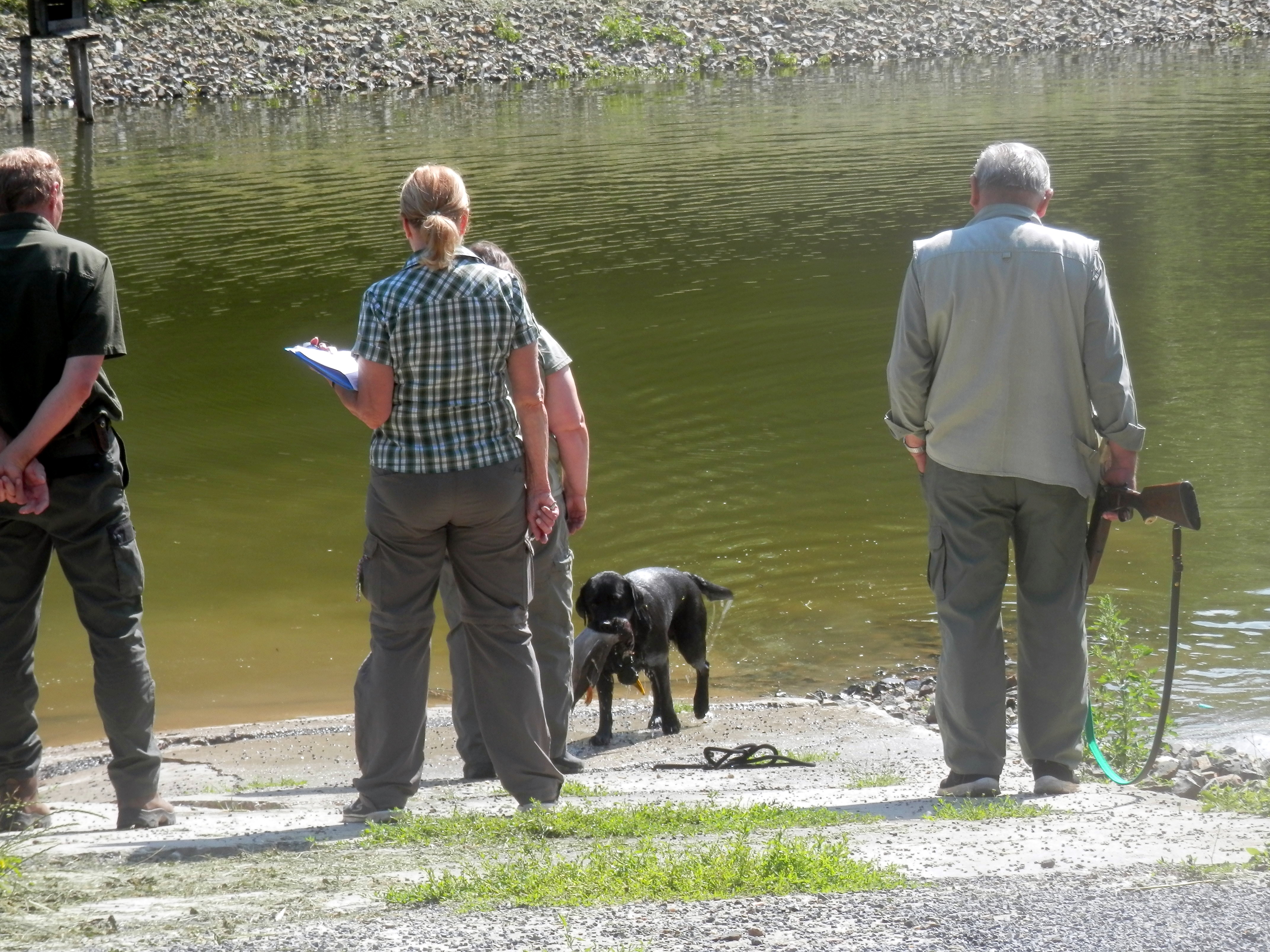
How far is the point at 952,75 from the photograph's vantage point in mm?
42438

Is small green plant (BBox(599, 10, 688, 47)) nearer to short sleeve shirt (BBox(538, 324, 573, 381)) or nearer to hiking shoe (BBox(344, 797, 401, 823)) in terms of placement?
short sleeve shirt (BBox(538, 324, 573, 381))

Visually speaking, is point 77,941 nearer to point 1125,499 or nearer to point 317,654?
point 1125,499

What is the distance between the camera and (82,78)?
1485 inches

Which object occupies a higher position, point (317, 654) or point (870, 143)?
point (870, 143)

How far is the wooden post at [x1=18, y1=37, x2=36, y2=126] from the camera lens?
36.1 metres

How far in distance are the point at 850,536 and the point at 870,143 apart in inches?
796

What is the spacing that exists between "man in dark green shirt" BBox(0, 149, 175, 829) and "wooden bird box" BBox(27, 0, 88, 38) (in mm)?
35785

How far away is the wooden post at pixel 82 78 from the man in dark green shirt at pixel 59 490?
36.3 m

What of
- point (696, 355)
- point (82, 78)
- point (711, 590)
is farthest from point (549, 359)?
point (82, 78)

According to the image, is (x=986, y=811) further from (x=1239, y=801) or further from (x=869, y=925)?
(x=869, y=925)

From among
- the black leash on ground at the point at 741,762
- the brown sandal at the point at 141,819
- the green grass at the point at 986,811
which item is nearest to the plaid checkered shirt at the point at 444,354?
the brown sandal at the point at 141,819

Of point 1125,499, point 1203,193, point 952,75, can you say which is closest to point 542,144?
point 1203,193

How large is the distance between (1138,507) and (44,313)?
3427mm

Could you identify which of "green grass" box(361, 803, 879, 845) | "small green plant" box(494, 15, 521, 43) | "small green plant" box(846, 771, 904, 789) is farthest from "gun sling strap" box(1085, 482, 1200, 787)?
"small green plant" box(494, 15, 521, 43)
